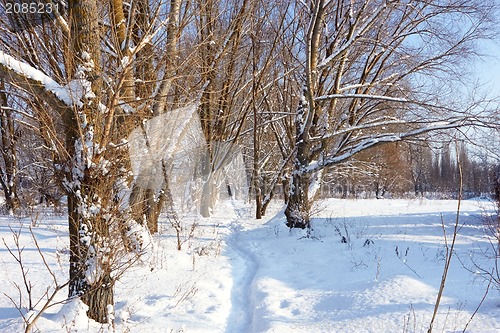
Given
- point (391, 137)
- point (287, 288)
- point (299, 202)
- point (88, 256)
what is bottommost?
point (287, 288)

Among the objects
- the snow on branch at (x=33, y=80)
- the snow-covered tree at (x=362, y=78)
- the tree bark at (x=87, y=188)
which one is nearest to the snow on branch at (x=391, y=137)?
the snow-covered tree at (x=362, y=78)

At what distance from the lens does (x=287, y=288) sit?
4609mm

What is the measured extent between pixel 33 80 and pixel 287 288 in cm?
379

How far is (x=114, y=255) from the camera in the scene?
3174mm

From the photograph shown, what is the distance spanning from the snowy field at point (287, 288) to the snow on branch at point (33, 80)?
1.17 metres

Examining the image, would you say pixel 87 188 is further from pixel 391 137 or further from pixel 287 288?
pixel 391 137

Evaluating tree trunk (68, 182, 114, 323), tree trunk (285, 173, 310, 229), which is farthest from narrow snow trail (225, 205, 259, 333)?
tree trunk (285, 173, 310, 229)

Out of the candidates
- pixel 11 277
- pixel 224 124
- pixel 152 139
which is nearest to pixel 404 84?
pixel 224 124

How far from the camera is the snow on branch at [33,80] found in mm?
2744

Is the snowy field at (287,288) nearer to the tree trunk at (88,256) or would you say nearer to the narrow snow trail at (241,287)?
the narrow snow trail at (241,287)

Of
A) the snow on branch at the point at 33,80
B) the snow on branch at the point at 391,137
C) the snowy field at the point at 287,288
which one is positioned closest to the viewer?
the snow on branch at the point at 33,80

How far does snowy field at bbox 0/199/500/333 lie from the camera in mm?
3194

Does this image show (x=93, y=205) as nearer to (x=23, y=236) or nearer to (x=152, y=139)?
(x=152, y=139)

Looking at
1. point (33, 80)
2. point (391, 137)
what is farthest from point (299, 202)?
point (33, 80)
